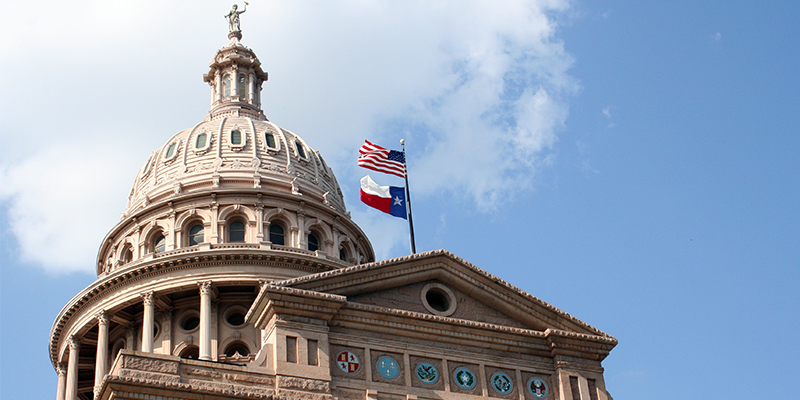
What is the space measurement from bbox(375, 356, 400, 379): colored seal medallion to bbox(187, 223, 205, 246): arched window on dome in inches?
1162

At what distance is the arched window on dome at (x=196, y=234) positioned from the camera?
5784 centimetres

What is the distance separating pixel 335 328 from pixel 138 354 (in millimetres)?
5518

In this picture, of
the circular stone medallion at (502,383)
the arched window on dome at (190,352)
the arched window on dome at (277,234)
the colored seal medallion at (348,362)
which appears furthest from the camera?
the arched window on dome at (277,234)

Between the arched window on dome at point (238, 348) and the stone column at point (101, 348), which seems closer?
the stone column at point (101, 348)

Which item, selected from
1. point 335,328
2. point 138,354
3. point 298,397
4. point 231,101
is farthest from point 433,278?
point 231,101

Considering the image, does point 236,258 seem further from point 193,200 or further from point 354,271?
point 354,271

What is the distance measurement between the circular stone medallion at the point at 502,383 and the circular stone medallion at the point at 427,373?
1.78 metres

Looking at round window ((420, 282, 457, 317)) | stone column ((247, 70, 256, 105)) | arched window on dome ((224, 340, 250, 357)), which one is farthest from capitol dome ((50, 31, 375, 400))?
round window ((420, 282, 457, 317))

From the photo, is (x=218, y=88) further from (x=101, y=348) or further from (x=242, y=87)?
(x=101, y=348)

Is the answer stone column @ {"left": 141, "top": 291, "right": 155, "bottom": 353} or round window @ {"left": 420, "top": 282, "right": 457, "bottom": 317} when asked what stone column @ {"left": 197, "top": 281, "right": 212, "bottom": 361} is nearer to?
stone column @ {"left": 141, "top": 291, "right": 155, "bottom": 353}

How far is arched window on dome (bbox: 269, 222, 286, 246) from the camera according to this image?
193 ft

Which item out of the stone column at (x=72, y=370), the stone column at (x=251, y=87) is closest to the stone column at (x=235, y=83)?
the stone column at (x=251, y=87)

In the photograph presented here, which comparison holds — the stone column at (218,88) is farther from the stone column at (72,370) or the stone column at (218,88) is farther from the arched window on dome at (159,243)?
the stone column at (72,370)

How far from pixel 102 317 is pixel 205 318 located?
6.13m
